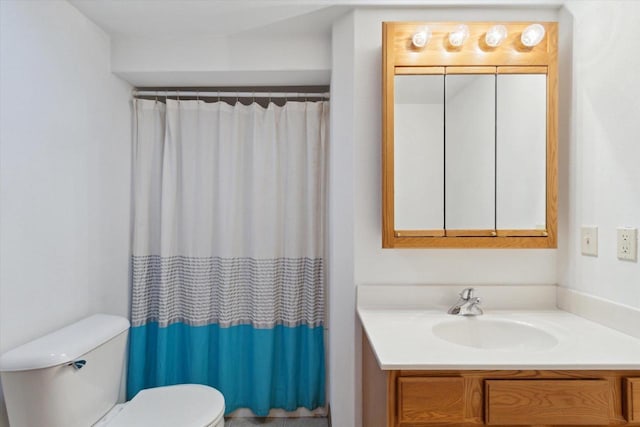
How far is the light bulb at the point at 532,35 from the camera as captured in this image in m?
1.62

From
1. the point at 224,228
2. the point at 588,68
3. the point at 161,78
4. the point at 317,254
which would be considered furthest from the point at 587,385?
the point at 161,78

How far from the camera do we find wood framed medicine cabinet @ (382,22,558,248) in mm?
1664

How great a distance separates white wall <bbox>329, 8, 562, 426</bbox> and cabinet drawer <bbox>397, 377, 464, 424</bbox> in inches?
26.2

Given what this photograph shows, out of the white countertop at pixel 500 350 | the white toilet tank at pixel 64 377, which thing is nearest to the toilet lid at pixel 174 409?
the white toilet tank at pixel 64 377

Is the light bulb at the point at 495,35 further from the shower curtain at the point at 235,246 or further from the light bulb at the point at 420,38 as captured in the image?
the shower curtain at the point at 235,246

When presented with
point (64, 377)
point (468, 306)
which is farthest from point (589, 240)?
point (64, 377)

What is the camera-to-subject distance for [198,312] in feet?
7.21

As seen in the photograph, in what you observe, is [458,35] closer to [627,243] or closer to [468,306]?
[627,243]

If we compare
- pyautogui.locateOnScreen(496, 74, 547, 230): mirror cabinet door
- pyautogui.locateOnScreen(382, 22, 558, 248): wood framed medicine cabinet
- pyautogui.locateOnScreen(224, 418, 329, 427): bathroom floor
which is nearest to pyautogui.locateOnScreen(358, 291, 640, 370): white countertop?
pyautogui.locateOnScreen(382, 22, 558, 248): wood framed medicine cabinet

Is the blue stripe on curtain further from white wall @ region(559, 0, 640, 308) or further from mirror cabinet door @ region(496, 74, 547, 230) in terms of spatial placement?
white wall @ region(559, 0, 640, 308)

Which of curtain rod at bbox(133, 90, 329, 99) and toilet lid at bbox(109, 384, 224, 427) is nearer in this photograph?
toilet lid at bbox(109, 384, 224, 427)

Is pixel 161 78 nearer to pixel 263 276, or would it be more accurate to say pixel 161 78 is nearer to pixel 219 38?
pixel 219 38

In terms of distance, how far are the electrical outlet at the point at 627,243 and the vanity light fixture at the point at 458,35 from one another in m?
0.97

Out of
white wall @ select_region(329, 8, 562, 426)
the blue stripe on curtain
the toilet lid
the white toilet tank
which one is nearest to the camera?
the white toilet tank
